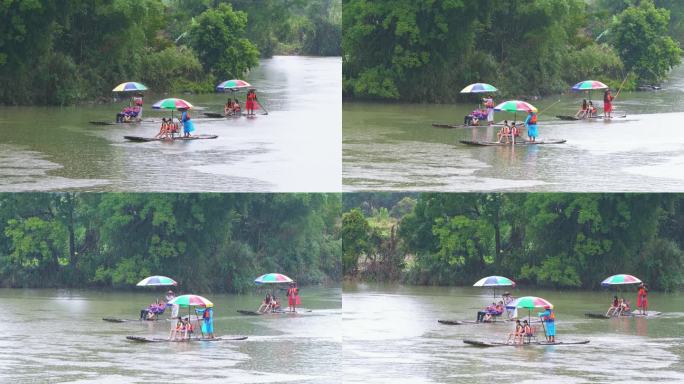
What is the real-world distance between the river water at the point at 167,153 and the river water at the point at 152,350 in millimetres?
2583

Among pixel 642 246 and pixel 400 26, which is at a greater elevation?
pixel 400 26

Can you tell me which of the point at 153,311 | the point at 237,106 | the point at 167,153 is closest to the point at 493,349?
the point at 153,311

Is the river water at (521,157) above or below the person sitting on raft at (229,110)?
below

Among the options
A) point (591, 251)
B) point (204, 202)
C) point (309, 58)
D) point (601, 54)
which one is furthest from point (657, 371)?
point (309, 58)

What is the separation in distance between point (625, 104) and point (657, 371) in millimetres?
18511

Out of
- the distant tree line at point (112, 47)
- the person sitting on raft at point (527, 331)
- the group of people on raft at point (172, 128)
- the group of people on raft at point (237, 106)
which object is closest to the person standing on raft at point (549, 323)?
the person sitting on raft at point (527, 331)

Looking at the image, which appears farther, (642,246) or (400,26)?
(400,26)

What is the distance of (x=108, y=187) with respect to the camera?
21578mm

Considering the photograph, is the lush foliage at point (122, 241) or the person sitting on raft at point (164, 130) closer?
the person sitting on raft at point (164, 130)

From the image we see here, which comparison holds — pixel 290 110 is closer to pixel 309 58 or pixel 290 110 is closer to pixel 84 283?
pixel 84 283

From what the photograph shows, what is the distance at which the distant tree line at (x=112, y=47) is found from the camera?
34.3m

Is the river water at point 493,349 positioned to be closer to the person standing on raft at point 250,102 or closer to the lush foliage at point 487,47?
the person standing on raft at point 250,102

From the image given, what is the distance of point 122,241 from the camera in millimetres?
38031

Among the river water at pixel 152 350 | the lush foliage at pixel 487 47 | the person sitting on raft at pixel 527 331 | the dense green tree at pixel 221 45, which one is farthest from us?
the dense green tree at pixel 221 45
